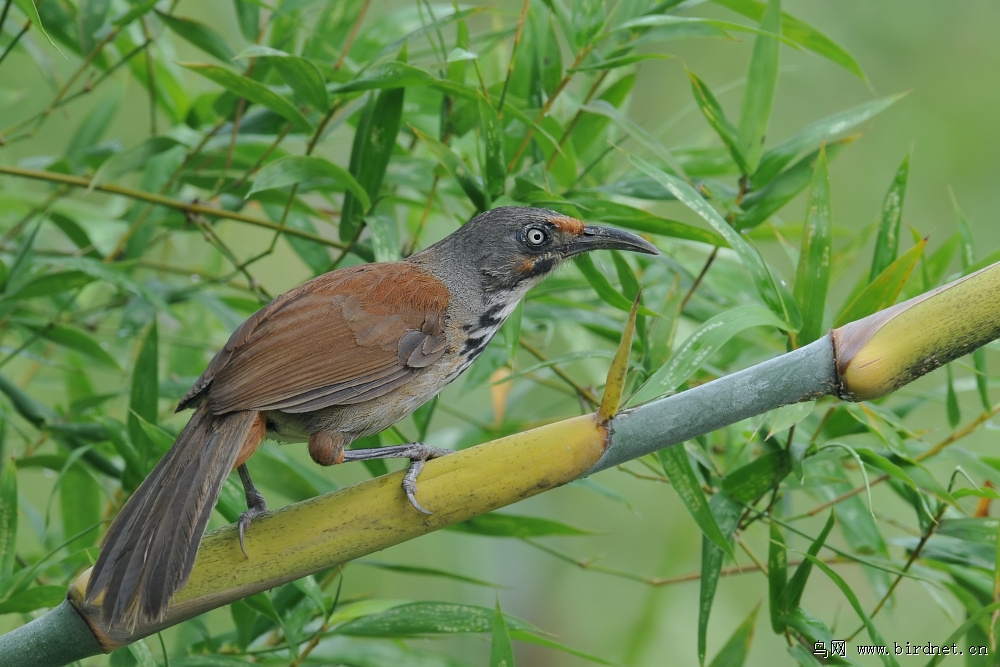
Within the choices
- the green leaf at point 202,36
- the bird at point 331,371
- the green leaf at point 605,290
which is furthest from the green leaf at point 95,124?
the green leaf at point 605,290

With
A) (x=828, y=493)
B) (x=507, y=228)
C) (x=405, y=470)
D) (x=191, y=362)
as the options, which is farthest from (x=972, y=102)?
(x=405, y=470)

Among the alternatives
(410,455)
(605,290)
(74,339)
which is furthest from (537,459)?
(74,339)

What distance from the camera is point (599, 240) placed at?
2928 millimetres

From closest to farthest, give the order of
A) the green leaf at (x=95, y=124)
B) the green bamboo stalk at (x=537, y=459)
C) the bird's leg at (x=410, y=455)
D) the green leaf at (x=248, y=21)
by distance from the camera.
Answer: the green bamboo stalk at (x=537, y=459)
the bird's leg at (x=410, y=455)
the green leaf at (x=248, y=21)
the green leaf at (x=95, y=124)

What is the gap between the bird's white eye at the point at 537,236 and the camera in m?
3.01

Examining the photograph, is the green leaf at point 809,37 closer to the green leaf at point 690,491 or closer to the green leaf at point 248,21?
the green leaf at point 690,491

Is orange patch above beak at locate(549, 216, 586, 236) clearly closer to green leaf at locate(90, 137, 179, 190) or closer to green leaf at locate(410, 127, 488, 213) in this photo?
green leaf at locate(410, 127, 488, 213)

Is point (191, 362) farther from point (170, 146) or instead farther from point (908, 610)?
point (908, 610)

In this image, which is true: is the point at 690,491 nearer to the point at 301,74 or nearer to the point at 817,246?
the point at 817,246

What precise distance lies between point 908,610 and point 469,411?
2947 mm

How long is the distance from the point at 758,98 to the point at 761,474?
1.15 metres

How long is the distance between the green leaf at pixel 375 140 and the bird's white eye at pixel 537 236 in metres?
0.50

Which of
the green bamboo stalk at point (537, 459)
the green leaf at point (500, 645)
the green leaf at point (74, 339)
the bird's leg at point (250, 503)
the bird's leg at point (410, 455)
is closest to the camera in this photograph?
the green bamboo stalk at point (537, 459)

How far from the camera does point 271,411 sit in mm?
2512
